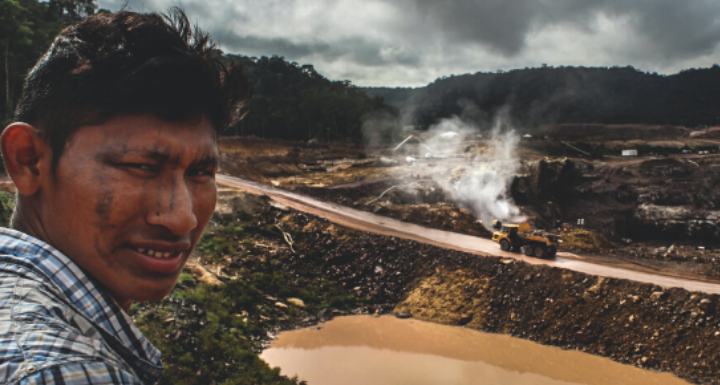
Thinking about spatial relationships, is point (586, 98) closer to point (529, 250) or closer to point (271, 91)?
point (271, 91)

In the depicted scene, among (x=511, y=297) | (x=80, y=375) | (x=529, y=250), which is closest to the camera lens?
(x=80, y=375)

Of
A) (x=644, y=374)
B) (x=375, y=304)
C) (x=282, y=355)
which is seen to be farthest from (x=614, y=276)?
(x=282, y=355)

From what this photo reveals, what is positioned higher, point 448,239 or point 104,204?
point 104,204

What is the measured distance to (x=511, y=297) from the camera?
56.9 feet

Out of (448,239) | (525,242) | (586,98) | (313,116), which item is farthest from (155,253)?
(586,98)

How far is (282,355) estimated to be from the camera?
1409 centimetres

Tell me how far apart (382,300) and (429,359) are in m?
4.81

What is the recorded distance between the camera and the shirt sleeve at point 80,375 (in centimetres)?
63

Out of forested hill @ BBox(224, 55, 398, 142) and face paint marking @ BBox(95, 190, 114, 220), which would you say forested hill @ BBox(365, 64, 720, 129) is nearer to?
forested hill @ BBox(224, 55, 398, 142)

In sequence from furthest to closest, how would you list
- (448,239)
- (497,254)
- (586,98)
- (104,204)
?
1. (586,98)
2. (448,239)
3. (497,254)
4. (104,204)

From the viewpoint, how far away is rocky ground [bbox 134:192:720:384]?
12383 millimetres

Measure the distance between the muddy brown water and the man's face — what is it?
1271cm

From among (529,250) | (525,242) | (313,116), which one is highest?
(313,116)

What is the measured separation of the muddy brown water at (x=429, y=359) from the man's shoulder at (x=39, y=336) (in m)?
13.0
